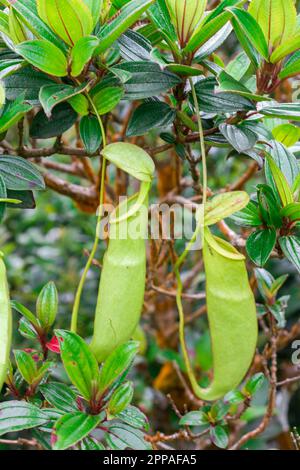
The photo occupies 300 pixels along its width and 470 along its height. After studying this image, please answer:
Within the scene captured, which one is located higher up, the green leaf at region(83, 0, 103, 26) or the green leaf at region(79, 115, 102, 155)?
the green leaf at region(83, 0, 103, 26)

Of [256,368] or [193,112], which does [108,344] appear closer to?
[193,112]

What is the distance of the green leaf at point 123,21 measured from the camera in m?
0.56

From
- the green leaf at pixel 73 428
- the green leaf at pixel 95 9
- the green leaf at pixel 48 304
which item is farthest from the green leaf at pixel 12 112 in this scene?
the green leaf at pixel 73 428

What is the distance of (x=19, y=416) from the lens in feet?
1.91

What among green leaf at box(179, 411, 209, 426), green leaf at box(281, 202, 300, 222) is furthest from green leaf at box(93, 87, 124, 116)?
green leaf at box(179, 411, 209, 426)

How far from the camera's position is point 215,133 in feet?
2.32

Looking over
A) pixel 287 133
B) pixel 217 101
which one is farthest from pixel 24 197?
pixel 287 133

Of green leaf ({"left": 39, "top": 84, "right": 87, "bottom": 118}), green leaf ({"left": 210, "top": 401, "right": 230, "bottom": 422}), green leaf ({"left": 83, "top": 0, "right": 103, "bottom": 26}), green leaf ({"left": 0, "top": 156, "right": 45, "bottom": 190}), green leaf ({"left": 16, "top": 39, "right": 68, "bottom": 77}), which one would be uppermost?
green leaf ({"left": 83, "top": 0, "right": 103, "bottom": 26})

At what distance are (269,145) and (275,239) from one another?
119 mm

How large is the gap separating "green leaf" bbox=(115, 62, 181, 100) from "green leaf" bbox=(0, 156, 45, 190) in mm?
141

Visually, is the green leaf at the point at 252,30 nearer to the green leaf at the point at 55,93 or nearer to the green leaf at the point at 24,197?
the green leaf at the point at 55,93

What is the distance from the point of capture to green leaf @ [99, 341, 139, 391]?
0.57m

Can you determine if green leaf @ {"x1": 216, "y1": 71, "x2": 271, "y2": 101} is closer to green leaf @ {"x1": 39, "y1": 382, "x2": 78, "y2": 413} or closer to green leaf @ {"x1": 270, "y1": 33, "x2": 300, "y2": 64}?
green leaf @ {"x1": 270, "y1": 33, "x2": 300, "y2": 64}

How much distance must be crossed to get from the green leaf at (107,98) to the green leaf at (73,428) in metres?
0.34
